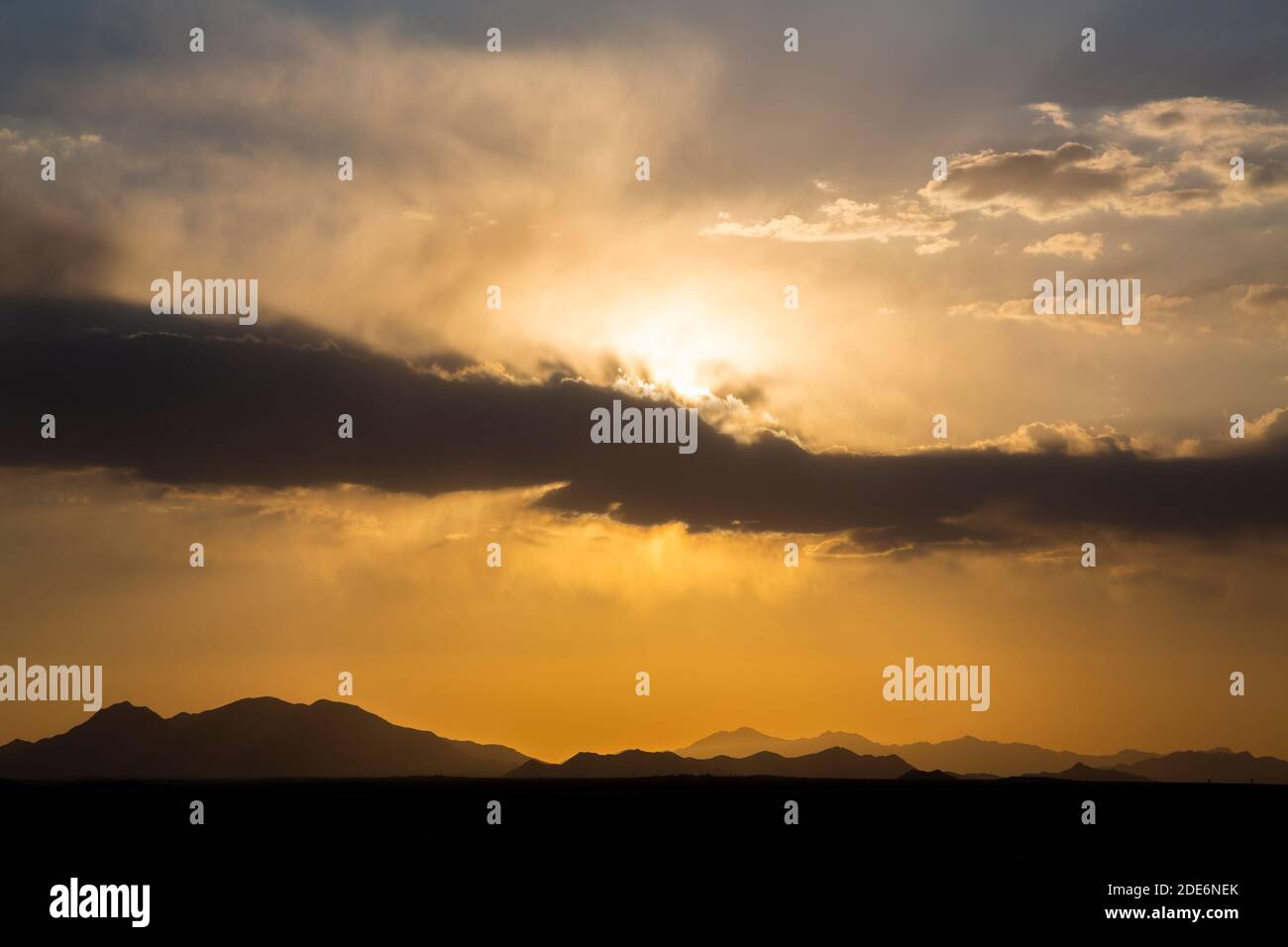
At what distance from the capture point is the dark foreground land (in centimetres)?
5722
